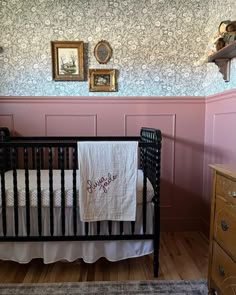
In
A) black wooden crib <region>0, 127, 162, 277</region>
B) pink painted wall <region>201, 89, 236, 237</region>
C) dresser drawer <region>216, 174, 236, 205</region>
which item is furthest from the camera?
pink painted wall <region>201, 89, 236, 237</region>

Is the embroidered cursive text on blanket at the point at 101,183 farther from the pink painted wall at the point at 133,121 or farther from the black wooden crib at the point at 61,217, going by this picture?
the pink painted wall at the point at 133,121

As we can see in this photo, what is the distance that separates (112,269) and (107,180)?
2.31 ft

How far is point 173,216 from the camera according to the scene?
255 cm

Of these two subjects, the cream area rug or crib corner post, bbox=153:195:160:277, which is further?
crib corner post, bbox=153:195:160:277

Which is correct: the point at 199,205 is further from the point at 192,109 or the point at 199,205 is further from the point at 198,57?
the point at 198,57

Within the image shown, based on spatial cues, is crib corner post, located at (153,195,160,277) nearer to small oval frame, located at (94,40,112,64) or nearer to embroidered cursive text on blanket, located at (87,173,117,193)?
embroidered cursive text on blanket, located at (87,173,117,193)

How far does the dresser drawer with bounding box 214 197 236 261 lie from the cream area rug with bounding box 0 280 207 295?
1.60 ft

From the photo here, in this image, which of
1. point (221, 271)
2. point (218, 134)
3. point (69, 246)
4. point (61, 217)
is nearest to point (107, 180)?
point (61, 217)

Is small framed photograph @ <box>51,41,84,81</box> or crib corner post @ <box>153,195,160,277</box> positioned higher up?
small framed photograph @ <box>51,41,84,81</box>

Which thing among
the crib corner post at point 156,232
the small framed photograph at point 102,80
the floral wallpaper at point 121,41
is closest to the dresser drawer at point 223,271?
the crib corner post at point 156,232

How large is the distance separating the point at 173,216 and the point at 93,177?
1.26m

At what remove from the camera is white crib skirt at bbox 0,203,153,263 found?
1754 millimetres

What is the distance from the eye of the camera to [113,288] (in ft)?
5.32

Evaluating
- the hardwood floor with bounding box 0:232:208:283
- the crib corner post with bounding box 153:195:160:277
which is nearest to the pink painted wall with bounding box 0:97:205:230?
the hardwood floor with bounding box 0:232:208:283
